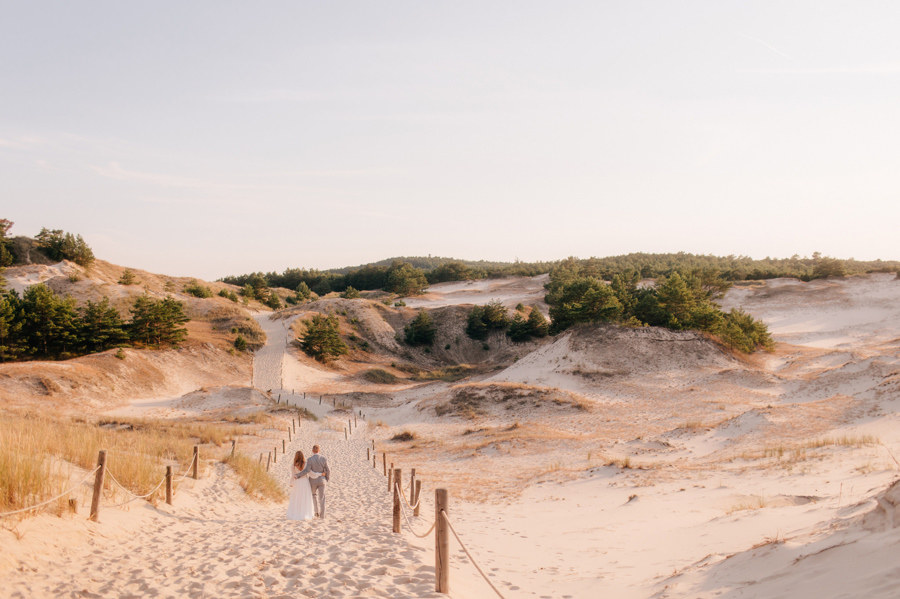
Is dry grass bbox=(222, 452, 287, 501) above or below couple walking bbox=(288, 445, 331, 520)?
below

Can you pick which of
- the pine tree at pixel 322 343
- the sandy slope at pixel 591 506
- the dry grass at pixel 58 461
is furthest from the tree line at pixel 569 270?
the dry grass at pixel 58 461

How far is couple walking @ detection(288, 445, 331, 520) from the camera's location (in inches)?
354

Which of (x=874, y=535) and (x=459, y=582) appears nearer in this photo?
(x=874, y=535)

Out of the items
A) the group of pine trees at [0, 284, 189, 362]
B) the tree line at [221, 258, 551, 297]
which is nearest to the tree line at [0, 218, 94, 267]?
the group of pine trees at [0, 284, 189, 362]

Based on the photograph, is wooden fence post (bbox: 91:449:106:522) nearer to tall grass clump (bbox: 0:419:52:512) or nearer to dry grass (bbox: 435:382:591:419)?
tall grass clump (bbox: 0:419:52:512)

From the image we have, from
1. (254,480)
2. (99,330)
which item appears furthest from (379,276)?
(254,480)

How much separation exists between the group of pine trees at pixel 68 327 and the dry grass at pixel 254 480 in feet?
89.3

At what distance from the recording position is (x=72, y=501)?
258 inches

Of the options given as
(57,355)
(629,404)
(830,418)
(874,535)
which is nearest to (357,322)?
(57,355)

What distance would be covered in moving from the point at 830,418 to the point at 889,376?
5.63 metres

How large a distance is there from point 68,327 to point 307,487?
33426 mm

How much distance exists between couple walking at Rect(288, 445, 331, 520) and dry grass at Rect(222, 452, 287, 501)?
275 centimetres

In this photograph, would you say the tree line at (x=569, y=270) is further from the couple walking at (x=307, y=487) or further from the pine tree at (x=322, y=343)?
the couple walking at (x=307, y=487)

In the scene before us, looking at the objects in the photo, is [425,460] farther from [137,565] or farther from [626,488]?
[137,565]
